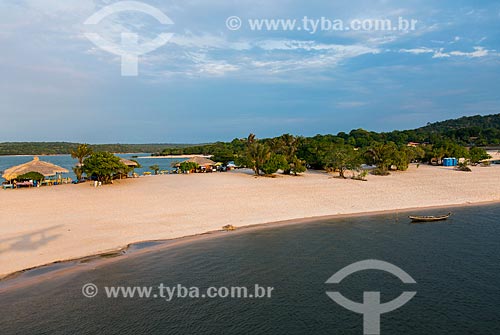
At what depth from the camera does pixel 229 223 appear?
21.7 m

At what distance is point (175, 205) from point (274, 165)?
16068mm

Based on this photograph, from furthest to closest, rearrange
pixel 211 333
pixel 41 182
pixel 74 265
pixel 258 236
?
pixel 41 182 < pixel 258 236 < pixel 74 265 < pixel 211 333

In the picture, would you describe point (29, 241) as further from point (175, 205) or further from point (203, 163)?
point (203, 163)

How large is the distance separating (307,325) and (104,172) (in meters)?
26.1

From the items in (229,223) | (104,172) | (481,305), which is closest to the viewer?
(481,305)

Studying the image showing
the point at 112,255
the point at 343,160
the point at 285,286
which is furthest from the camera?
the point at 343,160

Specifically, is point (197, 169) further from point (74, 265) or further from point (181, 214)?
point (74, 265)

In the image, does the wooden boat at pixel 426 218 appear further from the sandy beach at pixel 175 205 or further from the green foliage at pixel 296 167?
the green foliage at pixel 296 167

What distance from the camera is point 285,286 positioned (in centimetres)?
1319

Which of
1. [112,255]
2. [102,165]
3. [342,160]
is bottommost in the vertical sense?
[112,255]

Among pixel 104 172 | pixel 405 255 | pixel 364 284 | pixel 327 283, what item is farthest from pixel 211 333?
pixel 104 172

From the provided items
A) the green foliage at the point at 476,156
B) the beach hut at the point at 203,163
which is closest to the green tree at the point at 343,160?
the beach hut at the point at 203,163

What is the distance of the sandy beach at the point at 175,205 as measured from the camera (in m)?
17.1

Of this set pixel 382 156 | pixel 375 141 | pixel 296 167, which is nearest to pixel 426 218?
pixel 296 167
